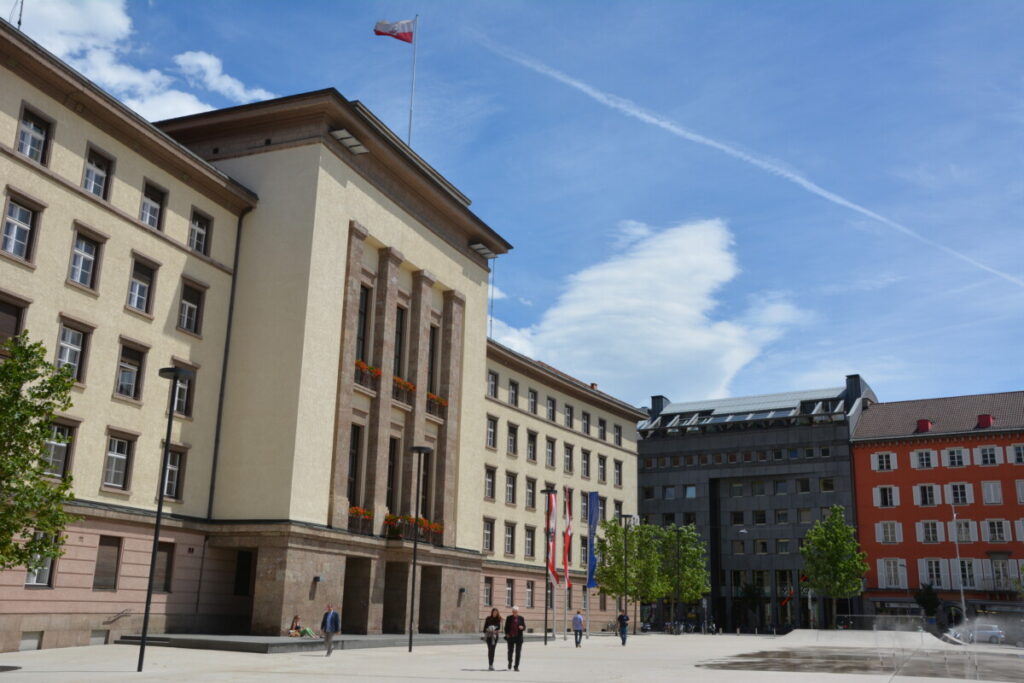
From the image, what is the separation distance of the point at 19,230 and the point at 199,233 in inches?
330

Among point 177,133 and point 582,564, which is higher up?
point 177,133

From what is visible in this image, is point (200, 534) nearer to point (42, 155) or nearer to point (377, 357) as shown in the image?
point (377, 357)

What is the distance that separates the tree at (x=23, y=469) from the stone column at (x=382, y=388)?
59.2 feet

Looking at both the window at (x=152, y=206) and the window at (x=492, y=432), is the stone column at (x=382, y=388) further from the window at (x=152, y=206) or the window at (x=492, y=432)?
the window at (x=492, y=432)

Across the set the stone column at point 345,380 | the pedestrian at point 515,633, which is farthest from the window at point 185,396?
the pedestrian at point 515,633

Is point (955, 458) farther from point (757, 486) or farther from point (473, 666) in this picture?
point (473, 666)

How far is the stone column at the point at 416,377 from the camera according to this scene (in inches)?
1676

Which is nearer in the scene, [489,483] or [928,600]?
[489,483]

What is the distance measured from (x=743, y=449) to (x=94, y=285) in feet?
249

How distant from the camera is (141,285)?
33.2 metres

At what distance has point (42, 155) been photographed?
1160 inches

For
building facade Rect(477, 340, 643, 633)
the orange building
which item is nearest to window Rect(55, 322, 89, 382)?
building facade Rect(477, 340, 643, 633)

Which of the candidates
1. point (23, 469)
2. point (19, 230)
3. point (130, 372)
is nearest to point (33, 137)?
point (19, 230)

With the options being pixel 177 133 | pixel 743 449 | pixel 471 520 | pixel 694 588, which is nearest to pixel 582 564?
pixel 694 588
